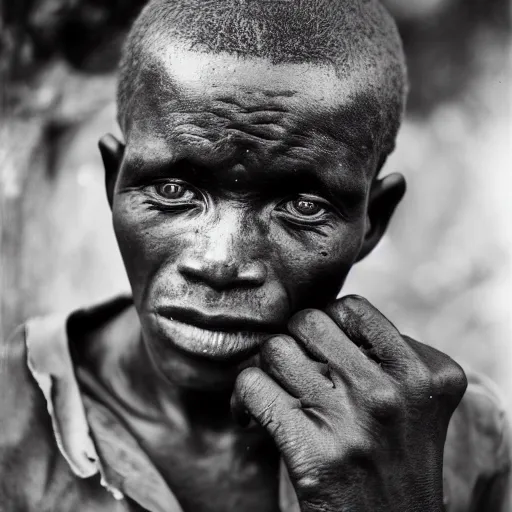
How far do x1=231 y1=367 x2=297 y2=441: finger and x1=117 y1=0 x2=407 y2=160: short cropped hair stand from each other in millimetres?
545

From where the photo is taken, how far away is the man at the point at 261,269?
1.57 m

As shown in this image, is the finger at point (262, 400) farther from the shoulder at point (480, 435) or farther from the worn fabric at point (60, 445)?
the shoulder at point (480, 435)

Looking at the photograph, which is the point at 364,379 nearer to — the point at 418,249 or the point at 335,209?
the point at 335,209

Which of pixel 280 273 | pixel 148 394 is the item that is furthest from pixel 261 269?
pixel 148 394

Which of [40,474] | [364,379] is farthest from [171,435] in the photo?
[364,379]

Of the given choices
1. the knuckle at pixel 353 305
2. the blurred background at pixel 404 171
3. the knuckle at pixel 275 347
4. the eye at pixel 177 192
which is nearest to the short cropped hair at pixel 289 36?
the eye at pixel 177 192

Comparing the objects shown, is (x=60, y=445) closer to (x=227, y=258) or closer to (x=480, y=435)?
(x=227, y=258)

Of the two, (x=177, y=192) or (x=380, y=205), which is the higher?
(x=177, y=192)

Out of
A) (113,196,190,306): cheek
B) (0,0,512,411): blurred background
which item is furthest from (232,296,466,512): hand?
(0,0,512,411): blurred background

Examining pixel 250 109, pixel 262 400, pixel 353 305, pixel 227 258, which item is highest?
pixel 250 109

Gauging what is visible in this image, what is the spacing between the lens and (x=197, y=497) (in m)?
1.92

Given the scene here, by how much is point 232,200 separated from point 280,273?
0.52 ft

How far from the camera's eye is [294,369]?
159cm

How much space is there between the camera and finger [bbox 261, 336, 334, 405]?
5.16 ft
